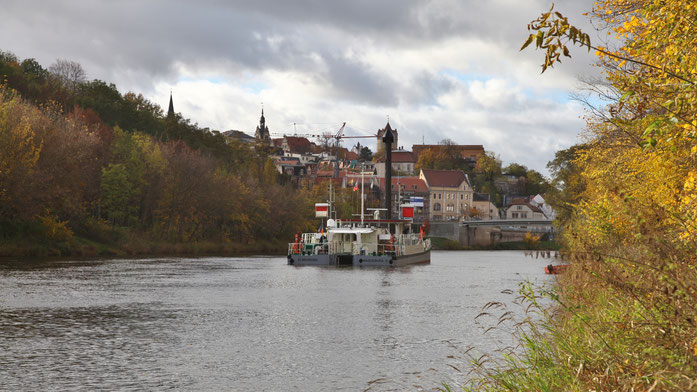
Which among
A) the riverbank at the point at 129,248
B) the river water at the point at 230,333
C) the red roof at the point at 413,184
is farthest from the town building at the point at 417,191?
the river water at the point at 230,333

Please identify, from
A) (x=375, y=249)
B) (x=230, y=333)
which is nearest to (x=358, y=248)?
(x=375, y=249)

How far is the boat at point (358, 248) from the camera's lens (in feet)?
197

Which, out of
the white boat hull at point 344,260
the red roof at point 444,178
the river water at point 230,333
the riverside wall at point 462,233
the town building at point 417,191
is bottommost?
the river water at point 230,333

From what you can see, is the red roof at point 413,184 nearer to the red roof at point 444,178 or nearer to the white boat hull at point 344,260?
the red roof at point 444,178

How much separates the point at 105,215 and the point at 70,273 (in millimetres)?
36865

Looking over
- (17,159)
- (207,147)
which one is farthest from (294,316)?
(207,147)

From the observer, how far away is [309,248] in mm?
63469

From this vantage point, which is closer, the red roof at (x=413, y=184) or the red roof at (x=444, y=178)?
the red roof at (x=413, y=184)

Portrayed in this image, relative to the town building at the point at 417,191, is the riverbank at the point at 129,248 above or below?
below

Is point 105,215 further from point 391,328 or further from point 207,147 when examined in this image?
point 391,328

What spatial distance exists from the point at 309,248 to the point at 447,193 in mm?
133816

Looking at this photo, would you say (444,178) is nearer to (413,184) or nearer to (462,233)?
(413,184)

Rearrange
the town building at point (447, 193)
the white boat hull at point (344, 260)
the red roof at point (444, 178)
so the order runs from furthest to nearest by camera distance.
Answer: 1. the red roof at point (444, 178)
2. the town building at point (447, 193)
3. the white boat hull at point (344, 260)

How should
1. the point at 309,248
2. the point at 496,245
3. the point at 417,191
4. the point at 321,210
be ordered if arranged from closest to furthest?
the point at 309,248 → the point at 321,210 → the point at 496,245 → the point at 417,191
